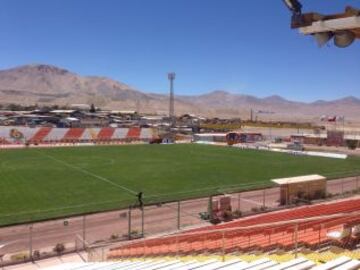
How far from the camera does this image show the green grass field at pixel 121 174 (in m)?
29.0

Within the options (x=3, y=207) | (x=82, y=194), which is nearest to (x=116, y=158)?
(x=82, y=194)

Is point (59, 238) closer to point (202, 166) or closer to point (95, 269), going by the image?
point (95, 269)

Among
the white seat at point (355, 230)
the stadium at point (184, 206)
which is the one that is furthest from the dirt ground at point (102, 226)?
the white seat at point (355, 230)

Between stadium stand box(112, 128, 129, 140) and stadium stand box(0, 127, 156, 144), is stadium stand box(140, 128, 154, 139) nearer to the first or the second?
stadium stand box(0, 127, 156, 144)

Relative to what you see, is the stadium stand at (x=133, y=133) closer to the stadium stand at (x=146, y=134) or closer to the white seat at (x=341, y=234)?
the stadium stand at (x=146, y=134)

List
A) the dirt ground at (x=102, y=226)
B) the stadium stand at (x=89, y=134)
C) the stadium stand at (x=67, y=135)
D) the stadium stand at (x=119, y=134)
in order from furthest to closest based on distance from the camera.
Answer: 1. the stadium stand at (x=119, y=134)
2. the stadium stand at (x=89, y=134)
3. the stadium stand at (x=67, y=135)
4. the dirt ground at (x=102, y=226)

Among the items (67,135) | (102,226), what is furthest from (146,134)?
(102,226)

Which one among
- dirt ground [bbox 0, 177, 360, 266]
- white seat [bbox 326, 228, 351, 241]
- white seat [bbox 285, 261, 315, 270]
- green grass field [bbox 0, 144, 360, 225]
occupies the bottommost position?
dirt ground [bbox 0, 177, 360, 266]

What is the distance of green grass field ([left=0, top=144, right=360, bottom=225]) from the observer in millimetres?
29031

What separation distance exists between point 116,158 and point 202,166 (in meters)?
11.7

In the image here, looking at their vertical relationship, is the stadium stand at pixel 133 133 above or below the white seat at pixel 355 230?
below

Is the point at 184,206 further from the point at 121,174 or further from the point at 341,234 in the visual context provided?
the point at 341,234

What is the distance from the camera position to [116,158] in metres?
53.2

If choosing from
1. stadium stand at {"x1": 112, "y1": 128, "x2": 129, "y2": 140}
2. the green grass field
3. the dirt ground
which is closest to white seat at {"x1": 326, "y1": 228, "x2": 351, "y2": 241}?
the dirt ground
